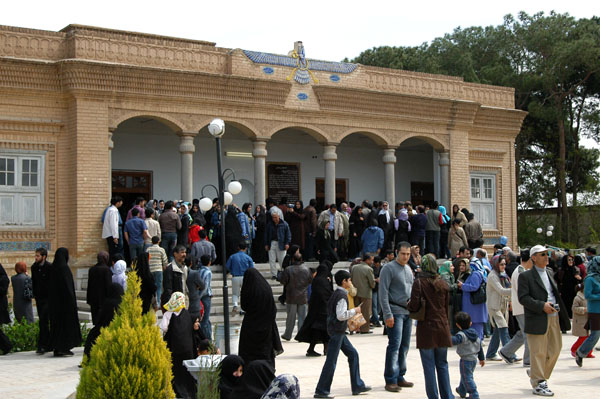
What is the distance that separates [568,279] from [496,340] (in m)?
5.28

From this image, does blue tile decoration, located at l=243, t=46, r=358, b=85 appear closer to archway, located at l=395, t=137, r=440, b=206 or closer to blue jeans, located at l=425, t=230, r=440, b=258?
blue jeans, located at l=425, t=230, r=440, b=258

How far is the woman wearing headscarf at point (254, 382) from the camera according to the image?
22.3ft

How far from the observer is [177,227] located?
55.0 ft

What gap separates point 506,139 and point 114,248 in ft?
45.4

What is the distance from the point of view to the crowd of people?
8.73 meters

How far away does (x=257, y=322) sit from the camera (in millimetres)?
8844

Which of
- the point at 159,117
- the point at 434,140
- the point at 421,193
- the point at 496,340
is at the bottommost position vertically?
the point at 496,340

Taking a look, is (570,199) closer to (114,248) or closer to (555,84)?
(555,84)

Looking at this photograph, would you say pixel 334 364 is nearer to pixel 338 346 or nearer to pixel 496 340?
pixel 338 346

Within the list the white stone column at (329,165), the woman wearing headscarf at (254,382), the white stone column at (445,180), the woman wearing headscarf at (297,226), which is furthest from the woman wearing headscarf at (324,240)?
the woman wearing headscarf at (254,382)

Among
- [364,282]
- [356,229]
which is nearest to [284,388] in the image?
[364,282]

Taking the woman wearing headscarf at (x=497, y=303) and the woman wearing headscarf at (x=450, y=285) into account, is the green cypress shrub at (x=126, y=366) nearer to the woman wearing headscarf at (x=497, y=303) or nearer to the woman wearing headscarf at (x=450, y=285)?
the woman wearing headscarf at (x=497, y=303)

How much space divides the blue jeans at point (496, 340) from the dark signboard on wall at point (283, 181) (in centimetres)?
1288

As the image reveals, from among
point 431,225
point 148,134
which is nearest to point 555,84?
point 431,225
